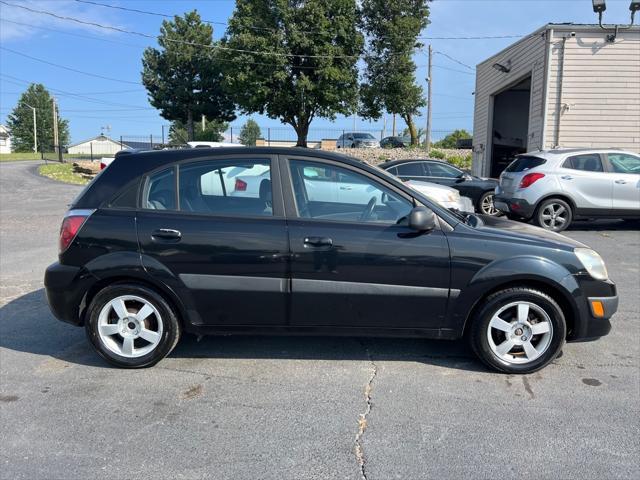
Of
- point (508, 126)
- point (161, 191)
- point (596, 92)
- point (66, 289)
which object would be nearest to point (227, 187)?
point (161, 191)

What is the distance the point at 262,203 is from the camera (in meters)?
4.11

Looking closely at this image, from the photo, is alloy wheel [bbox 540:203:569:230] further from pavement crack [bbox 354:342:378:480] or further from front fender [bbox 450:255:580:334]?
pavement crack [bbox 354:342:378:480]

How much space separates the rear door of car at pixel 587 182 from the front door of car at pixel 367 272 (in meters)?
7.57

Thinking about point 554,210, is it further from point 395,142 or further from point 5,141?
point 5,141

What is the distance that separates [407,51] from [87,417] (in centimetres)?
3326

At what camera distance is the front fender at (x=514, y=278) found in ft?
12.8

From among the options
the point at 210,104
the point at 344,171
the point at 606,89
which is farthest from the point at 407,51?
the point at 344,171

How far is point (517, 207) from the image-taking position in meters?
10.6

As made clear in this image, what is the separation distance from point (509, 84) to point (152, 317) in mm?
18041

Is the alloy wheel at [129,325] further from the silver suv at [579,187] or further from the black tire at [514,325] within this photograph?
the silver suv at [579,187]

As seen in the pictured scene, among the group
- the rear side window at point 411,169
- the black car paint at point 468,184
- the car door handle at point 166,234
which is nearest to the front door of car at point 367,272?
the car door handle at point 166,234

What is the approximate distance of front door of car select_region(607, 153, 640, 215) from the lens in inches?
405

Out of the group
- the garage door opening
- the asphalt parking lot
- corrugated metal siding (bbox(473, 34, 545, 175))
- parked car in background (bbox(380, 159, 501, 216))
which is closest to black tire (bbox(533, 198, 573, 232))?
parked car in background (bbox(380, 159, 501, 216))

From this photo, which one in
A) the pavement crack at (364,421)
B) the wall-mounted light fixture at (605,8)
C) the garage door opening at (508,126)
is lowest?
the pavement crack at (364,421)
